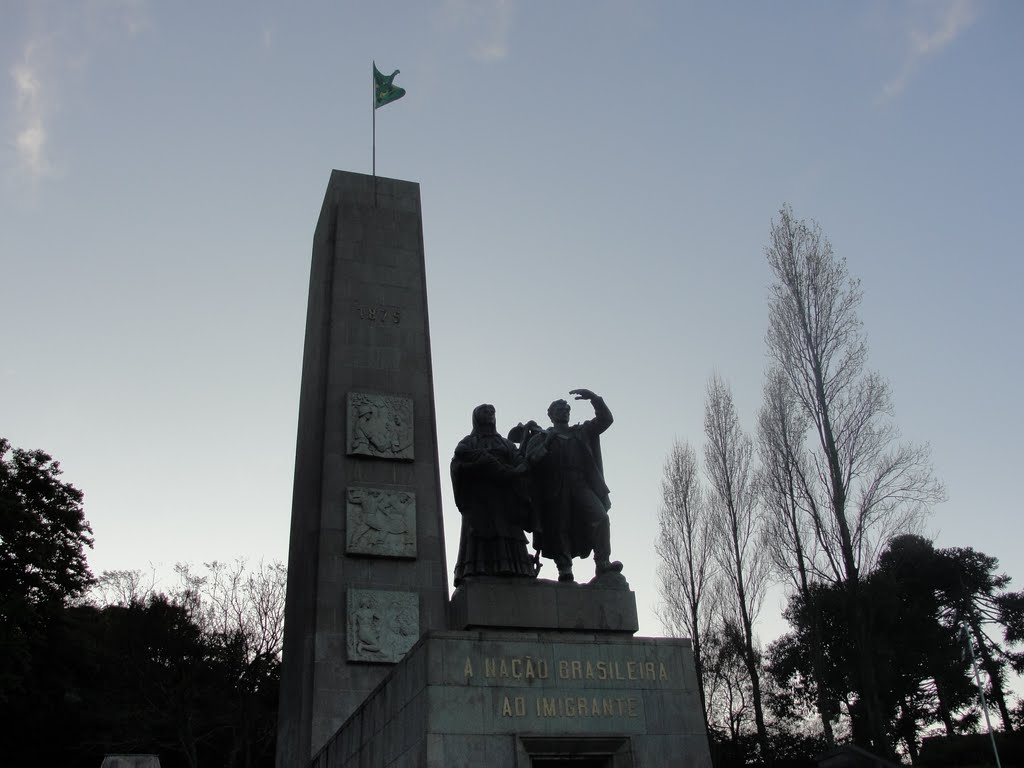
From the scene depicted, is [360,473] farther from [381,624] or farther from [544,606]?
[544,606]

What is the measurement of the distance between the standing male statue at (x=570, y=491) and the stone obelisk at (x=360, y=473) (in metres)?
5.17

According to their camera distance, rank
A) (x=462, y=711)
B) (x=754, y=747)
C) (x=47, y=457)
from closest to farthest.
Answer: (x=462, y=711) < (x=47, y=457) < (x=754, y=747)

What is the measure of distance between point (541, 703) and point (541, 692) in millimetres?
95

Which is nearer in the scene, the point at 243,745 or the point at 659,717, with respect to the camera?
the point at 659,717

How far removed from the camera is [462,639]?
28.2 feet

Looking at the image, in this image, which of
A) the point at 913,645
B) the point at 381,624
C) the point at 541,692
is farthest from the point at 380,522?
the point at 913,645

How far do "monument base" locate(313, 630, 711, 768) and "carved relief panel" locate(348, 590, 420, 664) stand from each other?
206 inches

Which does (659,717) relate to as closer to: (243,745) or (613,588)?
(613,588)

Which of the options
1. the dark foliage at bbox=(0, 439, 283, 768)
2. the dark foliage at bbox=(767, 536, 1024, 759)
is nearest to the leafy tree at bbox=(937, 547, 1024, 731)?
the dark foliage at bbox=(767, 536, 1024, 759)

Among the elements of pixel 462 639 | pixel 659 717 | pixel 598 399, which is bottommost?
pixel 659 717

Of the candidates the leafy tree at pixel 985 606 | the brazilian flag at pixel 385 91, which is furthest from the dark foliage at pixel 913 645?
the brazilian flag at pixel 385 91

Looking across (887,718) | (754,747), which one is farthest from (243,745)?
(887,718)

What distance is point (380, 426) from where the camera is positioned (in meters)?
16.4

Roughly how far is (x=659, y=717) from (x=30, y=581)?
22.0 meters
